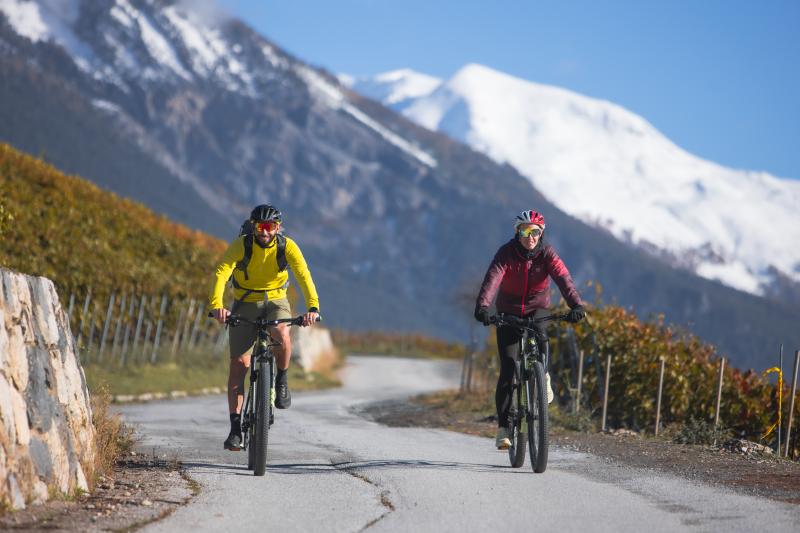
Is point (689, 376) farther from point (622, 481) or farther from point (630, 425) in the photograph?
point (622, 481)

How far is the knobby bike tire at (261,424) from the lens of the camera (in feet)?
30.7

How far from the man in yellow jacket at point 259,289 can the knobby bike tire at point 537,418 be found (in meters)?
1.86

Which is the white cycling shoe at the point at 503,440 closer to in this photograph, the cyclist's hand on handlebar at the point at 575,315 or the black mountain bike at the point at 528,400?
the black mountain bike at the point at 528,400

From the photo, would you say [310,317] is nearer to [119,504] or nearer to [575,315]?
[575,315]

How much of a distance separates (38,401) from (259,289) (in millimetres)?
2696

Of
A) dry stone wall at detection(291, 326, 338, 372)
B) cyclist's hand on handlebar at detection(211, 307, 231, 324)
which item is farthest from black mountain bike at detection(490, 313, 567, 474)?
dry stone wall at detection(291, 326, 338, 372)

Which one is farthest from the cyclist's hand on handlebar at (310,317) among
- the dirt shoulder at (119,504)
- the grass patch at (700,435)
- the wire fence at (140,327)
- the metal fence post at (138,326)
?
the metal fence post at (138,326)

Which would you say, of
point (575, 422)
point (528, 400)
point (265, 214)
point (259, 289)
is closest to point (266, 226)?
point (265, 214)

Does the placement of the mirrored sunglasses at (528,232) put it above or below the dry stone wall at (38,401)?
above

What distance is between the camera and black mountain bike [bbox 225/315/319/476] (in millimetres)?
9383

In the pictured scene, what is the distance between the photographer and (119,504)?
25.7ft

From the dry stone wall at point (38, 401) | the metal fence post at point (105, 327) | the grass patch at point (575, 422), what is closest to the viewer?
the dry stone wall at point (38, 401)

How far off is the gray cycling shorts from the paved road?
104cm

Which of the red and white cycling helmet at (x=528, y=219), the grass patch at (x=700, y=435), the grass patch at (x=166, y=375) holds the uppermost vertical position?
the red and white cycling helmet at (x=528, y=219)
